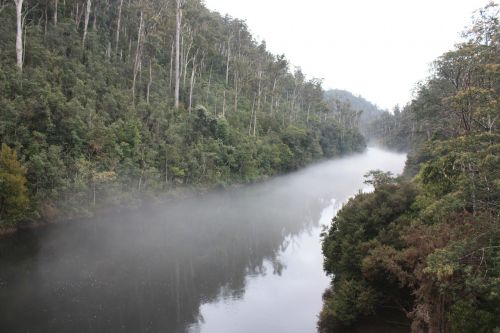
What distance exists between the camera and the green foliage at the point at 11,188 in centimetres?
2448

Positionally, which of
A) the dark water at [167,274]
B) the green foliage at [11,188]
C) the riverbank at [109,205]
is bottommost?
the dark water at [167,274]

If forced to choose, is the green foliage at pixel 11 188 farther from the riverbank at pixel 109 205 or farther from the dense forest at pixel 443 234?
the dense forest at pixel 443 234

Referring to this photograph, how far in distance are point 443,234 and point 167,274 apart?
14157 millimetres

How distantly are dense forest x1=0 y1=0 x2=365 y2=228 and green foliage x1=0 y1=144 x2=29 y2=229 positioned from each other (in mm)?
59

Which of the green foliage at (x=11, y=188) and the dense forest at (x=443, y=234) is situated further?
the green foliage at (x=11, y=188)

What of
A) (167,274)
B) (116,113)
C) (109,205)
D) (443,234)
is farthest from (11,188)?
(443,234)

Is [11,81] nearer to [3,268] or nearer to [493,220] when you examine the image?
[3,268]

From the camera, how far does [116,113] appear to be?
37000 millimetres

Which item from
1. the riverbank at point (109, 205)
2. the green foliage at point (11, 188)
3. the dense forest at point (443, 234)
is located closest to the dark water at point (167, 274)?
the riverbank at point (109, 205)

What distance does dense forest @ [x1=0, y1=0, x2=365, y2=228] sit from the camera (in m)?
28.2

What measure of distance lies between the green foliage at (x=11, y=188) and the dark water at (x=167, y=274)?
1.47m

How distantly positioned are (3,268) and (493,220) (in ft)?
71.6

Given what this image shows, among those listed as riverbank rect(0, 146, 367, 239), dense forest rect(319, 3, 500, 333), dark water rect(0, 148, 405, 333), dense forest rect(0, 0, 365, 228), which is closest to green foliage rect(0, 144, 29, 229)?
dense forest rect(0, 0, 365, 228)

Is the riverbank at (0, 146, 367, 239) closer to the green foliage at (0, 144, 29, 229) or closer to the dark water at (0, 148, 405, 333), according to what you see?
the dark water at (0, 148, 405, 333)
